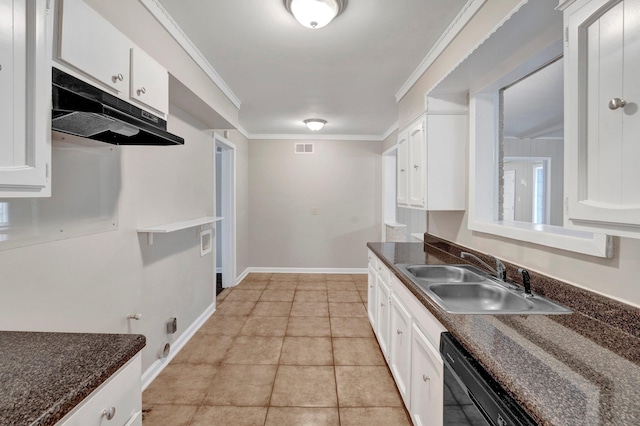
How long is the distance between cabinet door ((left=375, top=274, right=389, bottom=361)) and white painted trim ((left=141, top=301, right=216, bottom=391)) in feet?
5.81

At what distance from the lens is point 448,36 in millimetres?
2004

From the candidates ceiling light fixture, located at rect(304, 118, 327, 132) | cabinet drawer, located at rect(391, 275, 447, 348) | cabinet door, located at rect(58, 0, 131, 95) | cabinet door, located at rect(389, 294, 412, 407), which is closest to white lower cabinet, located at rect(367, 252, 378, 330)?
cabinet door, located at rect(389, 294, 412, 407)

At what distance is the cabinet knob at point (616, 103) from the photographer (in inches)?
29.5

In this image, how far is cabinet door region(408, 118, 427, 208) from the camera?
2.30 metres

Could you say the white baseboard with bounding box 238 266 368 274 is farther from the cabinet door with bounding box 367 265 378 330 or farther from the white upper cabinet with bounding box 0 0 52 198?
the white upper cabinet with bounding box 0 0 52 198

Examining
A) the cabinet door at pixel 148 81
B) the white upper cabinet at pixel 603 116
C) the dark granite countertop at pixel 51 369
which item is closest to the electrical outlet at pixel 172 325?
the dark granite countertop at pixel 51 369

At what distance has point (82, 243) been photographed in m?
1.46

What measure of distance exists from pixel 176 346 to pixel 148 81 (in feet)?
7.06

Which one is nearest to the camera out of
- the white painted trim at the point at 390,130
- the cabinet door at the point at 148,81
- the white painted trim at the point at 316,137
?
the cabinet door at the point at 148,81

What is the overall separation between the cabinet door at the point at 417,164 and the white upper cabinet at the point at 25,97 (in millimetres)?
2162

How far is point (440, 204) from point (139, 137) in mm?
2049

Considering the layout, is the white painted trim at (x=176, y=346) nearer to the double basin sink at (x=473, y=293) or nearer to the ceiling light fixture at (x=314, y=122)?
the double basin sink at (x=473, y=293)

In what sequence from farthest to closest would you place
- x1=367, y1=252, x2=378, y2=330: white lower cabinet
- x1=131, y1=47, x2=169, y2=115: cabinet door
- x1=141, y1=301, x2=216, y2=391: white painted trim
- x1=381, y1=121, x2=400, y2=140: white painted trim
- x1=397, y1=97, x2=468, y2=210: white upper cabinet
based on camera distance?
x1=381, y1=121, x2=400, y2=140: white painted trim, x1=367, y1=252, x2=378, y2=330: white lower cabinet, x1=397, y1=97, x2=468, y2=210: white upper cabinet, x1=141, y1=301, x2=216, y2=391: white painted trim, x1=131, y1=47, x2=169, y2=115: cabinet door

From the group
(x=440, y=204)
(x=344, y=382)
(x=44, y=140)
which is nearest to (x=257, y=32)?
(x=44, y=140)
